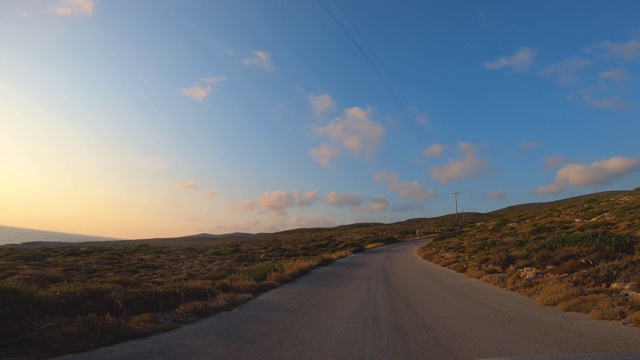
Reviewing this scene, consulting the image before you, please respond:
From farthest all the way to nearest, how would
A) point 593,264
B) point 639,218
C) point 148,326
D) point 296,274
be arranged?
point 639,218 → point 296,274 → point 593,264 → point 148,326

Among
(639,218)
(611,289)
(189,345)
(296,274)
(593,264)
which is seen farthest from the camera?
(639,218)

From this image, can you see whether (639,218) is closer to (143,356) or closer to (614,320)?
(614,320)

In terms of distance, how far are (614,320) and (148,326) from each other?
384 inches

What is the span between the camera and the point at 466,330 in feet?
29.5

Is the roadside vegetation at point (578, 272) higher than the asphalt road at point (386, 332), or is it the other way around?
the roadside vegetation at point (578, 272)

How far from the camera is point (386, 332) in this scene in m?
8.94

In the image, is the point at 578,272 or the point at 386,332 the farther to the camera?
the point at 578,272

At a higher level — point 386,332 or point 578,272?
point 578,272

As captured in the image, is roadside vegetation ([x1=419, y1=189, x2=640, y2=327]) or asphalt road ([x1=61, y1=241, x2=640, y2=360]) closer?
asphalt road ([x1=61, y1=241, x2=640, y2=360])

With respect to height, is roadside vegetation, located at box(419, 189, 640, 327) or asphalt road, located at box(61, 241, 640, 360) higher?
roadside vegetation, located at box(419, 189, 640, 327)

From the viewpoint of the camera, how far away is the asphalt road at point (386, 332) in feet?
23.6

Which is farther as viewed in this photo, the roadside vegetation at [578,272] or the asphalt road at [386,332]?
the roadside vegetation at [578,272]

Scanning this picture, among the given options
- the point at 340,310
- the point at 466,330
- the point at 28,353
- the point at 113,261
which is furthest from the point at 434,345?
the point at 113,261

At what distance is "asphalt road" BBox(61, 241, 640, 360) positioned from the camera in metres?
7.19
